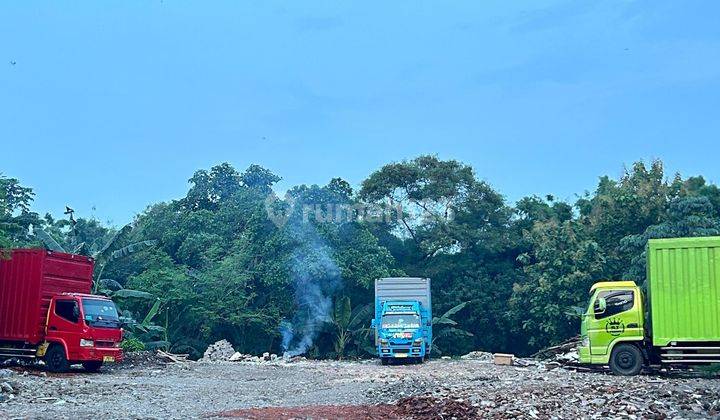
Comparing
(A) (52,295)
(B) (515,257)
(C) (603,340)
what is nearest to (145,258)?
(A) (52,295)

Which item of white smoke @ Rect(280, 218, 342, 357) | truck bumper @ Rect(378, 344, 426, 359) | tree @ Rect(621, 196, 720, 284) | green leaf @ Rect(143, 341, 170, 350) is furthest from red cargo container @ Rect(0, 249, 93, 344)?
tree @ Rect(621, 196, 720, 284)

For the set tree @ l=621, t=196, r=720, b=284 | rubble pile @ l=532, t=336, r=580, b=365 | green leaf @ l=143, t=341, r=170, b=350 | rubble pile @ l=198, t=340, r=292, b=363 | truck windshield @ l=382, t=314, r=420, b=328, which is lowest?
rubble pile @ l=198, t=340, r=292, b=363

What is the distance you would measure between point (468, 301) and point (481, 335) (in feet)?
8.08

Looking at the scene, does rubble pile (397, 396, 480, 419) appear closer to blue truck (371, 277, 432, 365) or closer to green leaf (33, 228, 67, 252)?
blue truck (371, 277, 432, 365)

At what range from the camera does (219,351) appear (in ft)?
112

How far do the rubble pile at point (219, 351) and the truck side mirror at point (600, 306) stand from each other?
18.3m

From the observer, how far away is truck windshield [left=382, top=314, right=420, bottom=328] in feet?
95.5

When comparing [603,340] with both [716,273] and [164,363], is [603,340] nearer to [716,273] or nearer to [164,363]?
[716,273]

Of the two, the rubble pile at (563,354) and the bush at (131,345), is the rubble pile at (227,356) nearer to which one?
the bush at (131,345)

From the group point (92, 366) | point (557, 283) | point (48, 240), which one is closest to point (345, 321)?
point (557, 283)

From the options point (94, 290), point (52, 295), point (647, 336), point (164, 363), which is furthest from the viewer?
point (94, 290)

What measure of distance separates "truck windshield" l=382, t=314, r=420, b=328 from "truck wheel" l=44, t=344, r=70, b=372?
1204cm

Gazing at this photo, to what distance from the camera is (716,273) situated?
18609 millimetres

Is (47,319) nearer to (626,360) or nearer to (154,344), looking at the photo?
(154,344)
